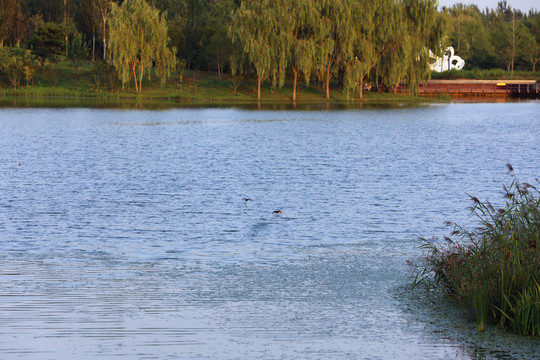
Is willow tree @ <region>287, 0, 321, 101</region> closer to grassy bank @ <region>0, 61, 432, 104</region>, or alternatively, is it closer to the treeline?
the treeline

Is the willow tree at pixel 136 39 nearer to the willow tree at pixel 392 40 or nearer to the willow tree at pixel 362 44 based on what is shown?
the willow tree at pixel 362 44

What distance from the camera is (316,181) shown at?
2356 cm

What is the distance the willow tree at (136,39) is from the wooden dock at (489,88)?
4258 centimetres

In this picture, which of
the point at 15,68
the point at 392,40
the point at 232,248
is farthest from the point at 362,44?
the point at 232,248

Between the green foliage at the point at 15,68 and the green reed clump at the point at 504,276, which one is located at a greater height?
the green foliage at the point at 15,68

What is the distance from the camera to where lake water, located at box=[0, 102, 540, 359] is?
8367 mm

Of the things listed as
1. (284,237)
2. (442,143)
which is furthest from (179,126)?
(284,237)

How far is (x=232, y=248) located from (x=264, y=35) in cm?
5753

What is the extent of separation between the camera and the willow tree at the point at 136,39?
6944 cm

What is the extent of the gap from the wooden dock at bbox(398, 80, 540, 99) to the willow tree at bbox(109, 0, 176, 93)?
42.6m

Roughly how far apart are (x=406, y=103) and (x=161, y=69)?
28251mm

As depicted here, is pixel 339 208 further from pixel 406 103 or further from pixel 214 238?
pixel 406 103

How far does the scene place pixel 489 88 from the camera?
10369cm


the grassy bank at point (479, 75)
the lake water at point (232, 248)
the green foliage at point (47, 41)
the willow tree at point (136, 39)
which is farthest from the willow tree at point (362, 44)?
the lake water at point (232, 248)
